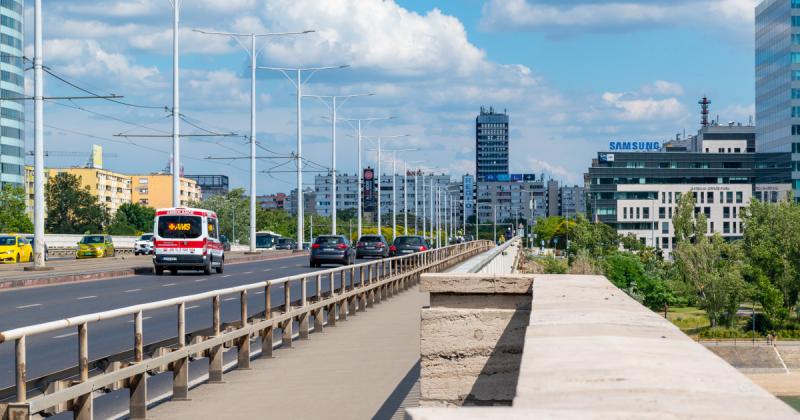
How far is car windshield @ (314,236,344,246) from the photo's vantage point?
189 feet

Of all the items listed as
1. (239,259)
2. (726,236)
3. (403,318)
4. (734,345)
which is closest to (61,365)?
(403,318)

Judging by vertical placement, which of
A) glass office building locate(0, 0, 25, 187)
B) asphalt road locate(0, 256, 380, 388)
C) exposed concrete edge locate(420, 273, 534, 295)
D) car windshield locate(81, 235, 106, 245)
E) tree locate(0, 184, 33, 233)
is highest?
glass office building locate(0, 0, 25, 187)

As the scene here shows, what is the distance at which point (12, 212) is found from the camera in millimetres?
128750

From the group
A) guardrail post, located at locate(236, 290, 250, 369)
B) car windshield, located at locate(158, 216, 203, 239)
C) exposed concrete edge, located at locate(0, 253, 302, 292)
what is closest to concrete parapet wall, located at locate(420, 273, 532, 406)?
guardrail post, located at locate(236, 290, 250, 369)

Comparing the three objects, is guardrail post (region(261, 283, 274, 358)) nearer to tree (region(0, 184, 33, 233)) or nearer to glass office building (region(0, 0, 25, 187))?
tree (region(0, 184, 33, 233))

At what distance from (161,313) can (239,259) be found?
5576 cm

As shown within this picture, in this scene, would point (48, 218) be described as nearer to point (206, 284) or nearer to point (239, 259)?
point (239, 259)

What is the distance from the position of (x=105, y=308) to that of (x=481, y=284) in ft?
65.8

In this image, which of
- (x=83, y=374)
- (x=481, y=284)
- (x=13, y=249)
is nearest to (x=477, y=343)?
(x=481, y=284)

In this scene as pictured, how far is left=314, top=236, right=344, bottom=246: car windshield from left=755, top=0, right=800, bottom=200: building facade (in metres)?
123

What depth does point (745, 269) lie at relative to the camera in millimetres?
148125

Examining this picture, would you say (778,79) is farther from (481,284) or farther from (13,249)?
(481,284)

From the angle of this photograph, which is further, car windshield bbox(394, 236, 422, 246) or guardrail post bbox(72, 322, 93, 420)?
car windshield bbox(394, 236, 422, 246)

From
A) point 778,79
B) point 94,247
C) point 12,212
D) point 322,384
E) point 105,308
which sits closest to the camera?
point 322,384
